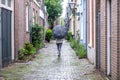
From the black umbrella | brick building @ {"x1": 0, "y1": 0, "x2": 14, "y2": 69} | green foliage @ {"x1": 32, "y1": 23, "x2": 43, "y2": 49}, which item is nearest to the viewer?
brick building @ {"x1": 0, "y1": 0, "x2": 14, "y2": 69}

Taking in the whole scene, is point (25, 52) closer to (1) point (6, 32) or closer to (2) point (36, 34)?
(1) point (6, 32)

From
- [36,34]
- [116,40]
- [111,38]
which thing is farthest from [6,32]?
[36,34]

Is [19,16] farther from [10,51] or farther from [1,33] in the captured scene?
[1,33]

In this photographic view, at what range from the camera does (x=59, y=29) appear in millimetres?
20547

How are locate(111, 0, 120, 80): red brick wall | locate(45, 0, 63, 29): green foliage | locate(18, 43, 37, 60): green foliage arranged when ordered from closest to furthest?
1. locate(111, 0, 120, 80): red brick wall
2. locate(18, 43, 37, 60): green foliage
3. locate(45, 0, 63, 29): green foliage

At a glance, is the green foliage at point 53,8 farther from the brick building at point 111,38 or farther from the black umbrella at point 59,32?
the brick building at point 111,38

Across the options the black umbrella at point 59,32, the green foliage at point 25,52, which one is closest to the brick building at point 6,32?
the green foliage at point 25,52

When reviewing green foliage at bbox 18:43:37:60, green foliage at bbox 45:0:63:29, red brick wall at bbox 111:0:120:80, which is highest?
green foliage at bbox 45:0:63:29

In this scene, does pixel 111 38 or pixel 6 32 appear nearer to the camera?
pixel 111 38

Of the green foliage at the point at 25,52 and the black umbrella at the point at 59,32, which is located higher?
the black umbrella at the point at 59,32

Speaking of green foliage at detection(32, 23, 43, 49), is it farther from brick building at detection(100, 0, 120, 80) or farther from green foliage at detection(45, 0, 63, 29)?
green foliage at detection(45, 0, 63, 29)

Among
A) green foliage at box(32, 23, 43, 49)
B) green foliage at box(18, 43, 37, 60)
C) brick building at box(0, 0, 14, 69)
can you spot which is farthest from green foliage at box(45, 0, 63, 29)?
brick building at box(0, 0, 14, 69)

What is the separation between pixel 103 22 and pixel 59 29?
9.23 m

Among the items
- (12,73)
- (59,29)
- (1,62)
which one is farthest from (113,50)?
(59,29)
